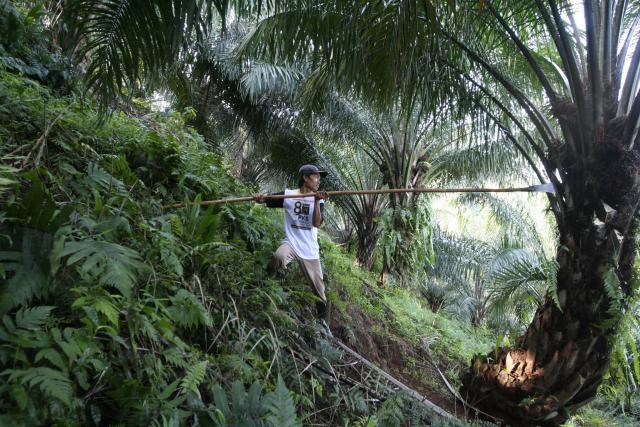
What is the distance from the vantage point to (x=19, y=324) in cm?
176

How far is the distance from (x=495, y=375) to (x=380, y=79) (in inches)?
108

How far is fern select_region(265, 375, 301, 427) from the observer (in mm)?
2017

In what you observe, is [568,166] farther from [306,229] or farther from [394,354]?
[394,354]

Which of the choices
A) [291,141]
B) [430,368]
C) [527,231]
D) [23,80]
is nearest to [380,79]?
[23,80]

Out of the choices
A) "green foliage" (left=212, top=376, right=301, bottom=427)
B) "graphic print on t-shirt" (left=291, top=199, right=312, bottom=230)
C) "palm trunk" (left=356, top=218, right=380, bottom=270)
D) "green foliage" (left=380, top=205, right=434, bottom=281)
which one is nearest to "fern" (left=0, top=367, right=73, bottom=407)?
"green foliage" (left=212, top=376, right=301, bottom=427)

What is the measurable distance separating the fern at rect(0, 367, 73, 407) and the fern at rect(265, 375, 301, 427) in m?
0.82

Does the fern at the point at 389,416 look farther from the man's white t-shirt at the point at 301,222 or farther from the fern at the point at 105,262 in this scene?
the fern at the point at 105,262

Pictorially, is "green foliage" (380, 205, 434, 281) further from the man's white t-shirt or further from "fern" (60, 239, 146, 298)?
"fern" (60, 239, 146, 298)

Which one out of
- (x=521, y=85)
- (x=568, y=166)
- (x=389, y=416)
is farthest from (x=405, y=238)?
(x=389, y=416)

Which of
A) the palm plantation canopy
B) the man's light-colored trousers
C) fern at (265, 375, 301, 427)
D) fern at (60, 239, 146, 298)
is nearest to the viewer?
fern at (60, 239, 146, 298)

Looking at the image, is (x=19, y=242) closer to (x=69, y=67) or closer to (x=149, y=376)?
(x=149, y=376)

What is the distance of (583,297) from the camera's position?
3.69 meters

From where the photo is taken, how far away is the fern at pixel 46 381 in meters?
1.57

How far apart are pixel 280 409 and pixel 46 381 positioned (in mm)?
951
